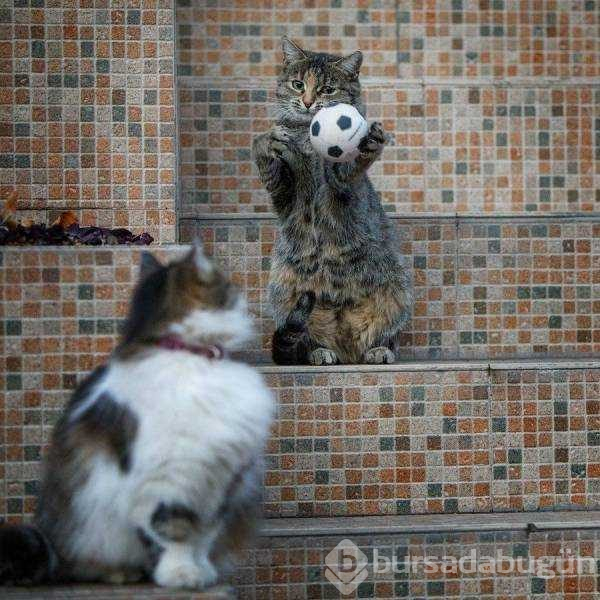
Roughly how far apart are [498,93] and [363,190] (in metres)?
0.99

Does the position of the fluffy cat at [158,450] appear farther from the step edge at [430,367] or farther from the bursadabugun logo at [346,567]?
the step edge at [430,367]

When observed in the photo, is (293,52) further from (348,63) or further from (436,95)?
(436,95)

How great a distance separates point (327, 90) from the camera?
15.6ft

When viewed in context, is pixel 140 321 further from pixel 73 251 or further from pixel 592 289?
pixel 592 289

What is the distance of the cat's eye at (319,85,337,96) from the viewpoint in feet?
15.5

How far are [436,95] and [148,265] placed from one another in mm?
2499

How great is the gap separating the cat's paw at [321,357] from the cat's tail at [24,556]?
1.59 meters

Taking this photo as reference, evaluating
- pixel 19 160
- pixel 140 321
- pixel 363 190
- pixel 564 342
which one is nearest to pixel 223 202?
pixel 363 190

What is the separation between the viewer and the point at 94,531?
3053mm

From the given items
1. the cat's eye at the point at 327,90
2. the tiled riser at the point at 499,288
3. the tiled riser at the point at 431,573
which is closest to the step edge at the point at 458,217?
the tiled riser at the point at 499,288

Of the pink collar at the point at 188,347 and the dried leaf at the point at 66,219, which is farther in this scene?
the dried leaf at the point at 66,219

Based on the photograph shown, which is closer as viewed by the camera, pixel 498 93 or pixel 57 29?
pixel 57 29

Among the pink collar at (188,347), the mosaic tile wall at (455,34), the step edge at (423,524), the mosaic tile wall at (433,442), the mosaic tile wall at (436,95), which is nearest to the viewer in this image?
the pink collar at (188,347)

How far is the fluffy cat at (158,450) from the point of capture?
9.66 feet
